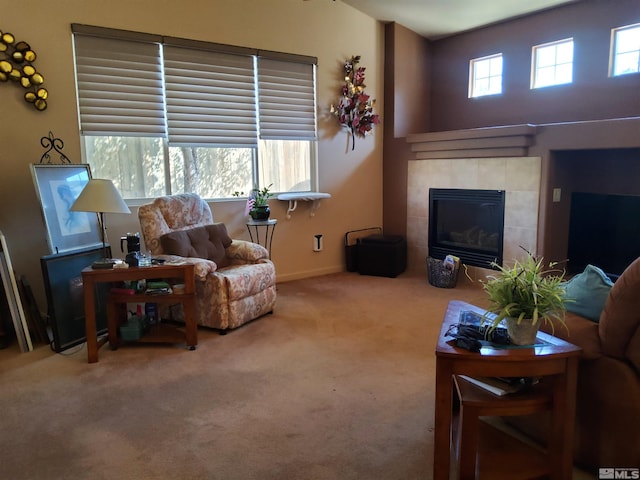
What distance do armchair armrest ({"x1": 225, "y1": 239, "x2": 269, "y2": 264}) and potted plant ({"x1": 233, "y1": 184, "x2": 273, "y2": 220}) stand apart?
545 mm

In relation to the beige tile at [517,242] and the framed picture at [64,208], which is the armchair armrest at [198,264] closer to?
the framed picture at [64,208]

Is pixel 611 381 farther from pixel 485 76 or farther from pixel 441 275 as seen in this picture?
pixel 485 76

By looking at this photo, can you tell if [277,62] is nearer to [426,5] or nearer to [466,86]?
[426,5]

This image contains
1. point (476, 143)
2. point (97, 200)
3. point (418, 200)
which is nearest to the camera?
point (97, 200)

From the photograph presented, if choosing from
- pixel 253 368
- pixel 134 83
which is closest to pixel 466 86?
pixel 134 83

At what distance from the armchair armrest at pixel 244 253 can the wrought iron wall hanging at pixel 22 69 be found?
1.82 m

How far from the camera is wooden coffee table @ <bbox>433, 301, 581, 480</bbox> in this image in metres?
1.66

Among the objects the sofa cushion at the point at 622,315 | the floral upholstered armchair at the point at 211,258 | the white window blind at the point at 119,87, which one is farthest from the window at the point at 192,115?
the sofa cushion at the point at 622,315

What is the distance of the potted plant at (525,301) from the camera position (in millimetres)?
1696

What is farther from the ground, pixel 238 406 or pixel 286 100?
pixel 286 100

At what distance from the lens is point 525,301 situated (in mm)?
1706

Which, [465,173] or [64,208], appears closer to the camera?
[64,208]

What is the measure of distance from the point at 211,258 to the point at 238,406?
164 centimetres

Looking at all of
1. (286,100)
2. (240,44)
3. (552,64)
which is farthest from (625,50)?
(240,44)
